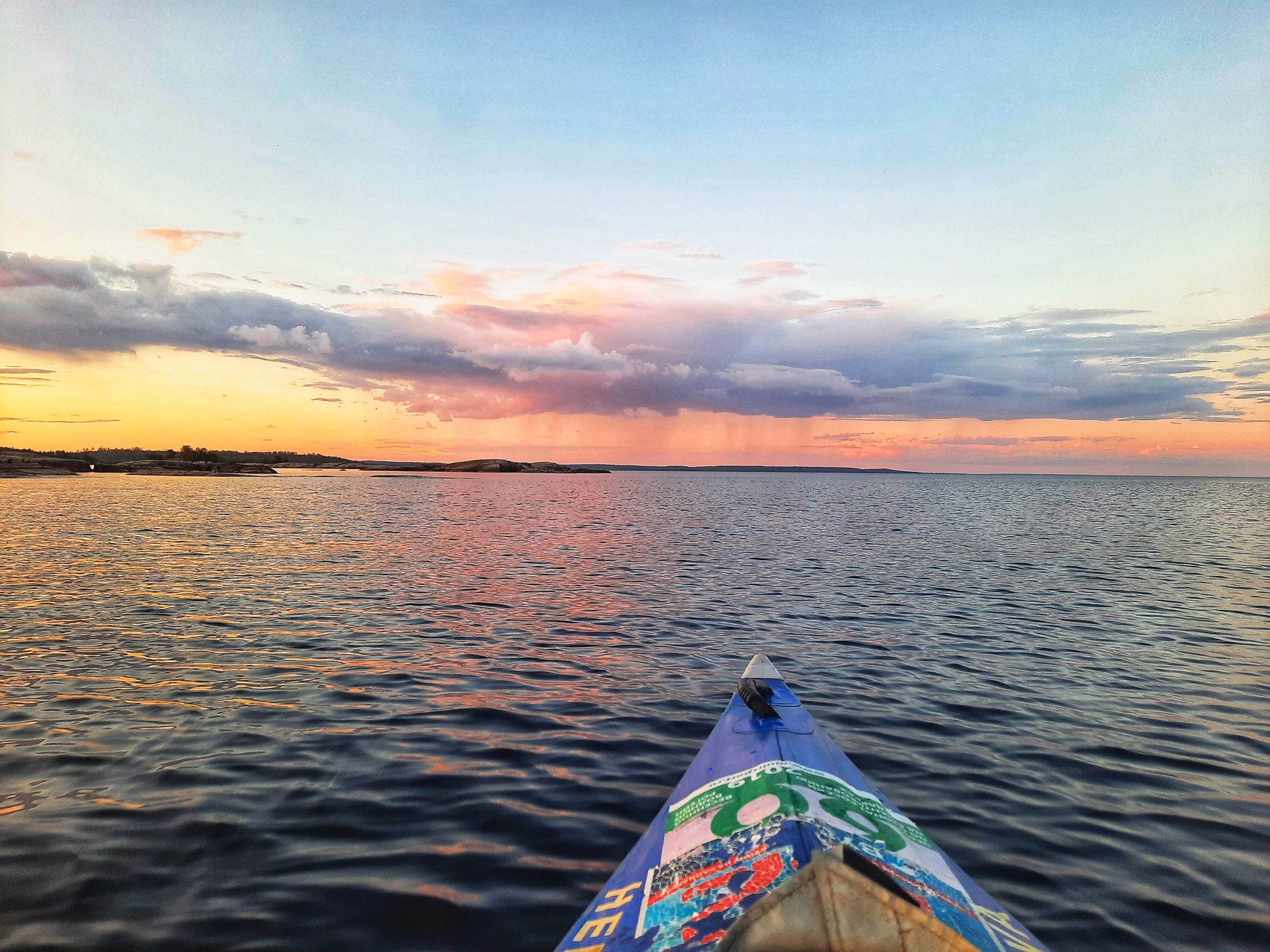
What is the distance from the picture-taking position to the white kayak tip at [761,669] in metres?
7.38

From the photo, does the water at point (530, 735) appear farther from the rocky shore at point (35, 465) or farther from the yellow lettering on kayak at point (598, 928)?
the rocky shore at point (35, 465)

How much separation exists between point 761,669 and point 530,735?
320 centimetres

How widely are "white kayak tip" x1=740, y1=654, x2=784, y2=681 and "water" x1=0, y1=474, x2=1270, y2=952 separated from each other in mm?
1319

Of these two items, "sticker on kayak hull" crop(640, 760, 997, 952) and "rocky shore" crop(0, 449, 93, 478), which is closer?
"sticker on kayak hull" crop(640, 760, 997, 952)

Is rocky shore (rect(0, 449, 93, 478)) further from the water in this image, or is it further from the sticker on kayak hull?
the sticker on kayak hull

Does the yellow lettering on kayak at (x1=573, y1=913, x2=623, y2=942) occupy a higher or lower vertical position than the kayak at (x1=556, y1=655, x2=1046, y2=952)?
lower

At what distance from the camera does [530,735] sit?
8305 mm

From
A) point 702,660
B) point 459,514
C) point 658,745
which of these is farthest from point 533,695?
point 459,514

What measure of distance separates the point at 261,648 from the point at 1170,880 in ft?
44.5

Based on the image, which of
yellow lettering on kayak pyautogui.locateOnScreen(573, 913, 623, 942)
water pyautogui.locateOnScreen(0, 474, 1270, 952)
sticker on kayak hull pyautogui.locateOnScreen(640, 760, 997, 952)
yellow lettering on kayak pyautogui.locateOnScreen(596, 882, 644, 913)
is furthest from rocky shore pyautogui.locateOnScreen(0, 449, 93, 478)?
sticker on kayak hull pyautogui.locateOnScreen(640, 760, 997, 952)

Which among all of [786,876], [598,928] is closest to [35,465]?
[598,928]

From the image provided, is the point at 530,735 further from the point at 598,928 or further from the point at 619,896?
the point at 598,928

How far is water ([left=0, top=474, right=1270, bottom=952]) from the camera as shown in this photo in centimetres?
492

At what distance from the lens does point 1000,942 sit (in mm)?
3473
